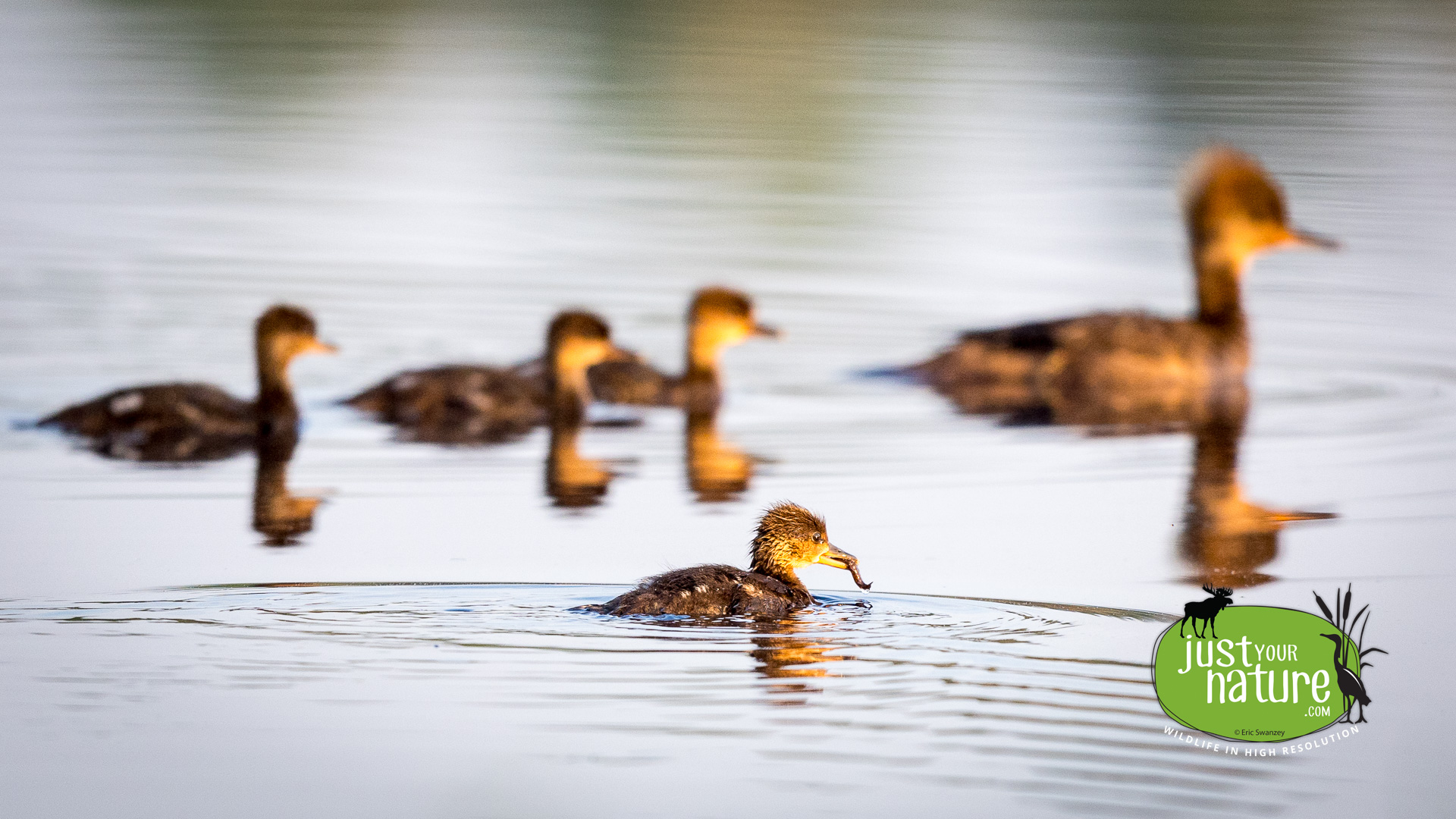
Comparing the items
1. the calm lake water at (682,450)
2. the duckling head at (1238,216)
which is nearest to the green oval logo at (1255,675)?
the calm lake water at (682,450)

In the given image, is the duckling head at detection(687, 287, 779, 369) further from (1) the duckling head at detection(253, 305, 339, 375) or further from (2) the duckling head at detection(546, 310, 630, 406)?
(1) the duckling head at detection(253, 305, 339, 375)

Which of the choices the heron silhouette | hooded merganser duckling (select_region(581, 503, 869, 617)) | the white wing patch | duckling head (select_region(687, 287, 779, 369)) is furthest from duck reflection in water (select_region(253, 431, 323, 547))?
the heron silhouette

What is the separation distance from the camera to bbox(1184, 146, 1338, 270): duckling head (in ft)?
45.8

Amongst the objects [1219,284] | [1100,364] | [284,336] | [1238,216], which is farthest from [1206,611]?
[1238,216]

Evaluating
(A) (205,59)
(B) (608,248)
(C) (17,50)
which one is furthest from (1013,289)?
(C) (17,50)

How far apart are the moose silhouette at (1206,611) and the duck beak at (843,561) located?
1006 mm

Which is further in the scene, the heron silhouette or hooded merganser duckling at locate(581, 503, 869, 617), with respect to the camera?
hooded merganser duckling at locate(581, 503, 869, 617)

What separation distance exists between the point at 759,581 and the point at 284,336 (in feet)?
15.7

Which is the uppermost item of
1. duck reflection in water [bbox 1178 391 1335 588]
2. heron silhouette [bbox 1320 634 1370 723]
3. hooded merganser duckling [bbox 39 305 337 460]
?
hooded merganser duckling [bbox 39 305 337 460]

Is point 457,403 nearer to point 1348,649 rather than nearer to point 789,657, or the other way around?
point 789,657

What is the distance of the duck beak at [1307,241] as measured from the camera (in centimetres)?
1351

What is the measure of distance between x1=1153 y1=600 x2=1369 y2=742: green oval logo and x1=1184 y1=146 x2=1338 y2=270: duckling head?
22.8 ft

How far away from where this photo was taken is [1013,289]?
15.4 metres

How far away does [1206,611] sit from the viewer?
23.7ft
